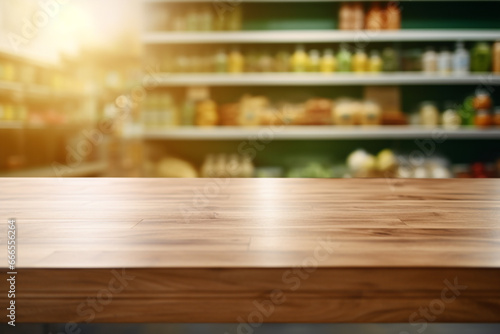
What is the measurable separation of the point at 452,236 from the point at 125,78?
5648 mm

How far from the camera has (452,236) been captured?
22.0 inches

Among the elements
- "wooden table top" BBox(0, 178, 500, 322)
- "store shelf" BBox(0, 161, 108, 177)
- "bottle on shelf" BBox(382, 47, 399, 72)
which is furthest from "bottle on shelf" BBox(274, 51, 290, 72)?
"store shelf" BBox(0, 161, 108, 177)

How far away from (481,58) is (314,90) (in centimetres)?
110

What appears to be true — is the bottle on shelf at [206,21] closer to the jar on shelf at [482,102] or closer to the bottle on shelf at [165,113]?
the bottle on shelf at [165,113]

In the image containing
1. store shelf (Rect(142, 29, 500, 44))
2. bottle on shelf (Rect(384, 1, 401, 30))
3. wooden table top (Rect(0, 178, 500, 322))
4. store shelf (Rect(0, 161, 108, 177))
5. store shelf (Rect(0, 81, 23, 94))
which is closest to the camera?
wooden table top (Rect(0, 178, 500, 322))

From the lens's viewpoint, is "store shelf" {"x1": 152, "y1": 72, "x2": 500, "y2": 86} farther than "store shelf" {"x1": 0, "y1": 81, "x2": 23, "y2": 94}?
No

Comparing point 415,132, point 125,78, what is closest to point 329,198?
point 415,132

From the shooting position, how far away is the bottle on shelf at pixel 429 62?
3.09 metres

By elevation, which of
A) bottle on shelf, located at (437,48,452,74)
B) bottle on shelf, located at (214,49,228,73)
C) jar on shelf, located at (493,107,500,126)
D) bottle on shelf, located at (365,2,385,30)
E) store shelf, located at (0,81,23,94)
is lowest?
jar on shelf, located at (493,107,500,126)

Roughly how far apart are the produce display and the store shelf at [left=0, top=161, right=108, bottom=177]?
2.06 metres

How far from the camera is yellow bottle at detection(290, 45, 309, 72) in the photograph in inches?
122

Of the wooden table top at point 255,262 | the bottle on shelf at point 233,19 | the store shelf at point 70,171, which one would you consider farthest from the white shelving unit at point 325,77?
the wooden table top at point 255,262

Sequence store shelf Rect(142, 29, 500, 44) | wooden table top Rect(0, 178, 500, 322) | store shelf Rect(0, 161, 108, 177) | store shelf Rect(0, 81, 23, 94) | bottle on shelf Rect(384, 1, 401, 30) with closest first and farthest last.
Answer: wooden table top Rect(0, 178, 500, 322) < store shelf Rect(142, 29, 500, 44) < bottle on shelf Rect(384, 1, 401, 30) < store shelf Rect(0, 81, 23, 94) < store shelf Rect(0, 161, 108, 177)

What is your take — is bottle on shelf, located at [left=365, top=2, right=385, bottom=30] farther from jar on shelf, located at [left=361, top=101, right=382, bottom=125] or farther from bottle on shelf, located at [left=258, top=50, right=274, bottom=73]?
bottle on shelf, located at [left=258, top=50, right=274, bottom=73]
